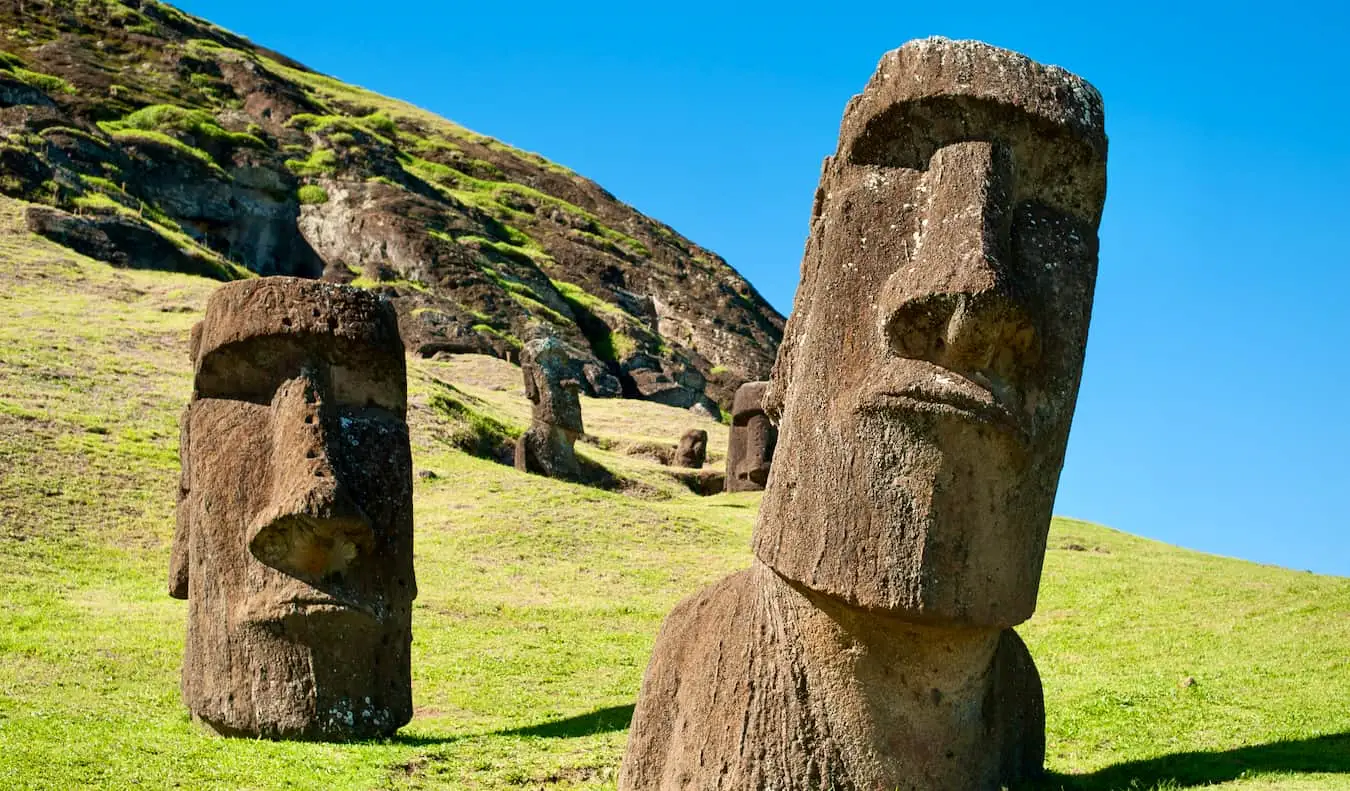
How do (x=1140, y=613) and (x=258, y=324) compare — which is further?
(x=1140, y=613)

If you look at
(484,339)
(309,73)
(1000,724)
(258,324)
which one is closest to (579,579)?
(258,324)

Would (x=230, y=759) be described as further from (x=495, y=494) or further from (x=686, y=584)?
(x=495, y=494)

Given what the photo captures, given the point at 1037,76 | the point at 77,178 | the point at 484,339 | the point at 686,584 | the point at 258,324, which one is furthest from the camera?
the point at 484,339

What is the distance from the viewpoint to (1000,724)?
259 inches

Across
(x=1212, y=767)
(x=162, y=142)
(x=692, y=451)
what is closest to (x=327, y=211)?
(x=162, y=142)

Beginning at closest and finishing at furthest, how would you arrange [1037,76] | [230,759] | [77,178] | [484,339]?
[1037,76] < [230,759] < [77,178] < [484,339]

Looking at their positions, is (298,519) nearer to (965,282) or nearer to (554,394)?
(965,282)

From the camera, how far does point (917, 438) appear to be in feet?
19.6

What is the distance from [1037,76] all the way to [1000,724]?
2.74m

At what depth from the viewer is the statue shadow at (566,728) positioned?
10.2m

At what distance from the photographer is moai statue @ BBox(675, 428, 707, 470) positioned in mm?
34531

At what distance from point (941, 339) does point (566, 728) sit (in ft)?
19.6

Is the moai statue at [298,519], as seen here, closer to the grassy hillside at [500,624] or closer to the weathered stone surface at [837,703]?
the grassy hillside at [500,624]

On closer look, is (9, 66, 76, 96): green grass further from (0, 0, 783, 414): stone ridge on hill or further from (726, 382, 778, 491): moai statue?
(726, 382, 778, 491): moai statue
